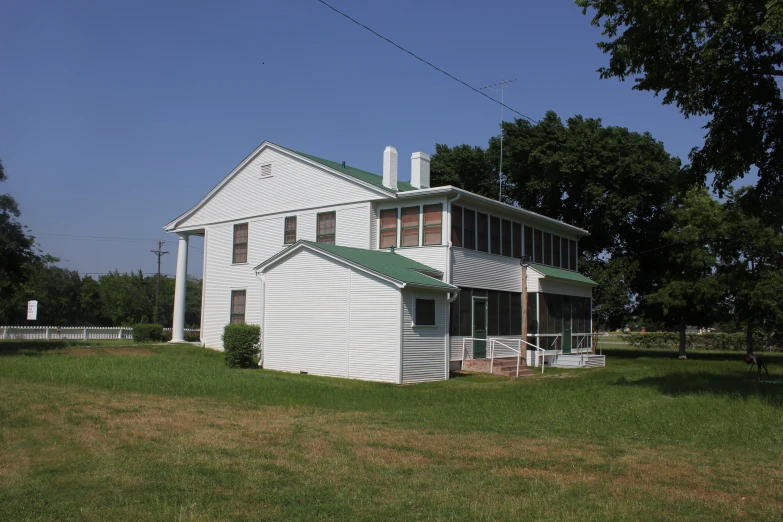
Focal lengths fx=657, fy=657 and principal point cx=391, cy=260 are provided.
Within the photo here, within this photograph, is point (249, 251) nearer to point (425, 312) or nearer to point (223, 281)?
point (223, 281)

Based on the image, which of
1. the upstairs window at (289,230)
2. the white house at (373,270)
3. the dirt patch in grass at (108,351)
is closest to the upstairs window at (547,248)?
the white house at (373,270)

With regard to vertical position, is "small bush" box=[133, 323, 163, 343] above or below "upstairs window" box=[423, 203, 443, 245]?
below

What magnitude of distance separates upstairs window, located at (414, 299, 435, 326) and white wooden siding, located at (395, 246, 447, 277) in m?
2.21

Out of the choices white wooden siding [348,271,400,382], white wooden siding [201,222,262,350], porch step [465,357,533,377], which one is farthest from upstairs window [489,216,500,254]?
white wooden siding [201,222,262,350]

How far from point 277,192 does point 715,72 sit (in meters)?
16.3

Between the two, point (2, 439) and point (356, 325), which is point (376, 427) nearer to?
point (2, 439)

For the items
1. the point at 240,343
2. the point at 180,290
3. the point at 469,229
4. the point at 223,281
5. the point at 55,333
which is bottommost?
the point at 55,333

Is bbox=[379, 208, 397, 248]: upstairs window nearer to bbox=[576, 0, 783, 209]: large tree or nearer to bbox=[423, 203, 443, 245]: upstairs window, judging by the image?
bbox=[423, 203, 443, 245]: upstairs window

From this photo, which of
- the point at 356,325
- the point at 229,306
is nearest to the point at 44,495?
the point at 356,325

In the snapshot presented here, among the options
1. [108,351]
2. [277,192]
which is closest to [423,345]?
[277,192]

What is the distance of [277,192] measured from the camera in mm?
25734

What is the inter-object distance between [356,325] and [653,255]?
2522 centimetres

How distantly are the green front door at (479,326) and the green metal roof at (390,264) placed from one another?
2585 millimetres

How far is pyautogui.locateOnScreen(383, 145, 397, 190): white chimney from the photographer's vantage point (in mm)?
24109
